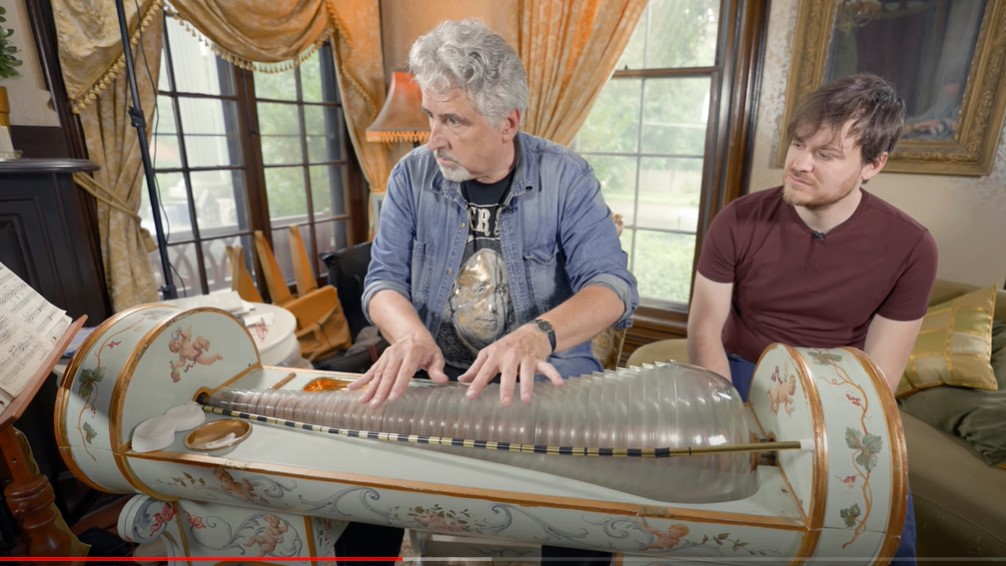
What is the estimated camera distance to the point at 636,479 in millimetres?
765

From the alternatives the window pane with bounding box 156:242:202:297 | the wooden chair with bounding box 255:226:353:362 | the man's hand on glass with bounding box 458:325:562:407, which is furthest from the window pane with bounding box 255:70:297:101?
the man's hand on glass with bounding box 458:325:562:407

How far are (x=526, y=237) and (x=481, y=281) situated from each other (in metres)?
0.17

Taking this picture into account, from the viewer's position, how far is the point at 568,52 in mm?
3023

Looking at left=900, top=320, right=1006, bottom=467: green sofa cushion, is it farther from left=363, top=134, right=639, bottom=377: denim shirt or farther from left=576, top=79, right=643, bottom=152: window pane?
left=576, top=79, right=643, bottom=152: window pane

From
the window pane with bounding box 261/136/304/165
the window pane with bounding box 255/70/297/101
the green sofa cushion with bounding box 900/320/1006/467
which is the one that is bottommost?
the green sofa cushion with bounding box 900/320/1006/467

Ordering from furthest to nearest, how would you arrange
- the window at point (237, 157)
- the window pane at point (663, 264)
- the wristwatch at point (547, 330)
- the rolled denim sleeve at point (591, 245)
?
the window pane at point (663, 264) → the window at point (237, 157) → the rolled denim sleeve at point (591, 245) → the wristwatch at point (547, 330)

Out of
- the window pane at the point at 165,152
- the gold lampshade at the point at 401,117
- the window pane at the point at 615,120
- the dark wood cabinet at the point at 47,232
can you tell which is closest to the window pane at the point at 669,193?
the window pane at the point at 615,120

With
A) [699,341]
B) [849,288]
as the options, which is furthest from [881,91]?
[699,341]

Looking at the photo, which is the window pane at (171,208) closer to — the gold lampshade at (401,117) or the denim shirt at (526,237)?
the gold lampshade at (401,117)

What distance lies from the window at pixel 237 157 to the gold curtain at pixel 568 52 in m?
1.36

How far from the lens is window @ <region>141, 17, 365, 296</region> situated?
2.63 meters

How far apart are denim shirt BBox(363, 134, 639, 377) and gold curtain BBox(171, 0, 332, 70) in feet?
6.01

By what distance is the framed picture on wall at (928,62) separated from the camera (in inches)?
87.8

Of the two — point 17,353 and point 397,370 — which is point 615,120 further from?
point 17,353
